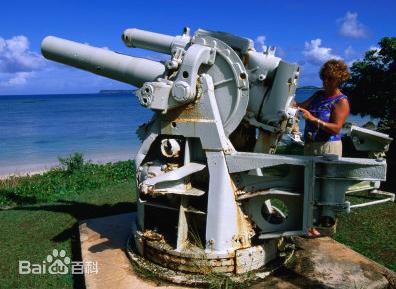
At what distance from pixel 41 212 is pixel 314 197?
5.17 metres

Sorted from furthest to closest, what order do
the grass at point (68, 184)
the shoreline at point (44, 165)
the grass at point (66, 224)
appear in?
the shoreline at point (44, 165)
the grass at point (68, 184)
the grass at point (66, 224)

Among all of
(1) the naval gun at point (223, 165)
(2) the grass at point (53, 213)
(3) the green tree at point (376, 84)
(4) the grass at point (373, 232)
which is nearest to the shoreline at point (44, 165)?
(2) the grass at point (53, 213)

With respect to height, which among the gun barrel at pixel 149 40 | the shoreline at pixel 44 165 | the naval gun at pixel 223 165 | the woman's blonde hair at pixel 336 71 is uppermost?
the gun barrel at pixel 149 40

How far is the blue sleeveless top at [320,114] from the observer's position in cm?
480

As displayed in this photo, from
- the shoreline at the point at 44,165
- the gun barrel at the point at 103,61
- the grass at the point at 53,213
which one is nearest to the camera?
the gun barrel at the point at 103,61

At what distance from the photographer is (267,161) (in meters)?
4.72

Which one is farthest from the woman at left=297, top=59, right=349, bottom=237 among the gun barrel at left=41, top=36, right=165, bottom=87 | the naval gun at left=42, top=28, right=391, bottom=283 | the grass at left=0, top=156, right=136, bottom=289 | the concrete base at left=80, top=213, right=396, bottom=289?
the grass at left=0, top=156, right=136, bottom=289

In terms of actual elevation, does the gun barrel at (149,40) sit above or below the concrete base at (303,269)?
above

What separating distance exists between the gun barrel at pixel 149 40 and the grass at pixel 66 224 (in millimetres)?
2844

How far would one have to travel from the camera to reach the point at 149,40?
A: 6.17 meters

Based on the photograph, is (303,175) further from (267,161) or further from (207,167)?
(207,167)

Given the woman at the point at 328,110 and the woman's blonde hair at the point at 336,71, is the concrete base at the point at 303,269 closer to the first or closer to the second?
→ the woman at the point at 328,110

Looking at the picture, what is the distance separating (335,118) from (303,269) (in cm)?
170

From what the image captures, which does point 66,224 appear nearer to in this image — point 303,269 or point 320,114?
point 303,269
